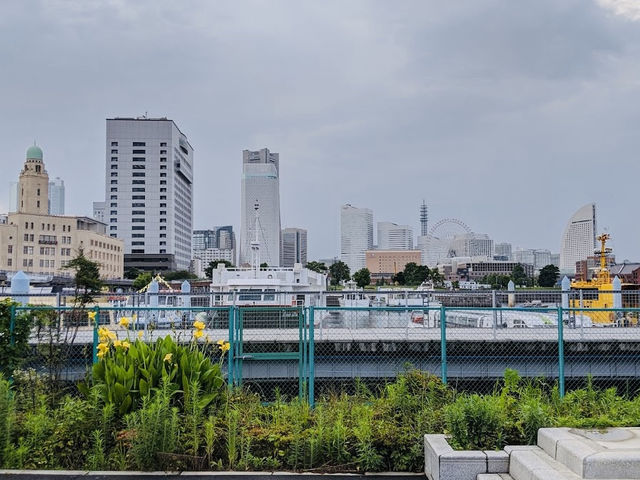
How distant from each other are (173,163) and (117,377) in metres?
173

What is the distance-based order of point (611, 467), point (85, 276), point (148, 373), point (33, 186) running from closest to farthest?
A: point (611, 467), point (148, 373), point (85, 276), point (33, 186)

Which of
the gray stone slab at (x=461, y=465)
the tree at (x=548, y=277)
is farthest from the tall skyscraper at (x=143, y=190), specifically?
the gray stone slab at (x=461, y=465)

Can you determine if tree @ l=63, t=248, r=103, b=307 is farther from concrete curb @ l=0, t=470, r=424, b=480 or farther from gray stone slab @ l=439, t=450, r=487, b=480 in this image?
gray stone slab @ l=439, t=450, r=487, b=480

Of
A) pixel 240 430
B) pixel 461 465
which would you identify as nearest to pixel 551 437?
pixel 461 465

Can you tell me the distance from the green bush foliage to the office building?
11231cm

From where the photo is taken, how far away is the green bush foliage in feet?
20.7

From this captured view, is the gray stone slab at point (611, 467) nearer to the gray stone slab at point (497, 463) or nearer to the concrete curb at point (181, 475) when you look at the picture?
A: the gray stone slab at point (497, 463)

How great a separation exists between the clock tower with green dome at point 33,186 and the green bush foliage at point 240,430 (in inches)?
5724

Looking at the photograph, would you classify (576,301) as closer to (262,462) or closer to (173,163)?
(262,462)

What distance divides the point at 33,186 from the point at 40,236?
72.0ft

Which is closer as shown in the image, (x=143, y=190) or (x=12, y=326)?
(x=12, y=326)

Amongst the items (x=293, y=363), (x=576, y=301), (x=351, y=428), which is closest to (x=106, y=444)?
(x=351, y=428)

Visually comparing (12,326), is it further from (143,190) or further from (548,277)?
(143,190)

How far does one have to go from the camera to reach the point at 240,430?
268 inches
